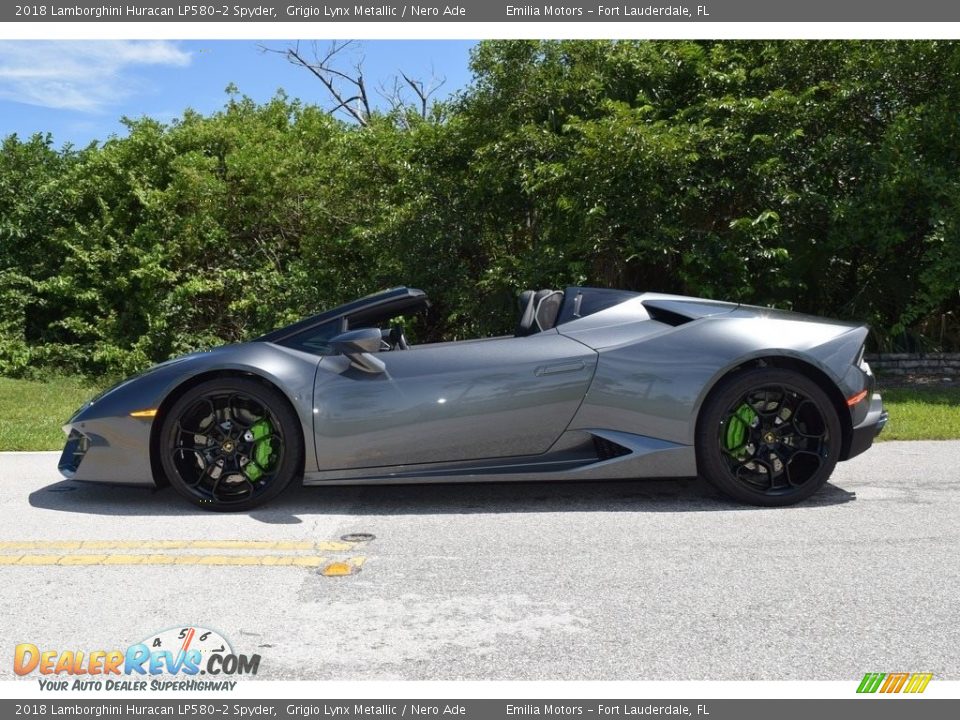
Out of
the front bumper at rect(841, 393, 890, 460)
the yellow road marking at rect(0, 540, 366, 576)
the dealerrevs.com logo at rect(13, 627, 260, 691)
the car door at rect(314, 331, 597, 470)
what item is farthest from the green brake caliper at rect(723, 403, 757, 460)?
the dealerrevs.com logo at rect(13, 627, 260, 691)

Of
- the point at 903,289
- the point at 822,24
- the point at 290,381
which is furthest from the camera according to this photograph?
the point at 903,289

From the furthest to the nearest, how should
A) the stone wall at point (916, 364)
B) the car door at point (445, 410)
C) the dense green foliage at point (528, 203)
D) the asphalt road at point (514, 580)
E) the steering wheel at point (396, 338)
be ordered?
1. the stone wall at point (916, 364)
2. the dense green foliage at point (528, 203)
3. the steering wheel at point (396, 338)
4. the car door at point (445, 410)
5. the asphalt road at point (514, 580)

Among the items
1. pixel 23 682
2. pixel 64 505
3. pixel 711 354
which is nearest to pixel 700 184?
pixel 711 354

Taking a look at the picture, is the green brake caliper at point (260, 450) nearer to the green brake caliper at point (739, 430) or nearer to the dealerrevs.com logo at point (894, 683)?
the green brake caliper at point (739, 430)

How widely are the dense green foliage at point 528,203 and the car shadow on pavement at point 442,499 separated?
17.1 feet

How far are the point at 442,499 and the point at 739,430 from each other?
1.67 m

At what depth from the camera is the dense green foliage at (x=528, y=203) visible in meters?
10.3

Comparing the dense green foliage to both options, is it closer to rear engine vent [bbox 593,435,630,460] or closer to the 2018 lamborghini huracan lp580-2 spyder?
the 2018 lamborghini huracan lp580-2 spyder

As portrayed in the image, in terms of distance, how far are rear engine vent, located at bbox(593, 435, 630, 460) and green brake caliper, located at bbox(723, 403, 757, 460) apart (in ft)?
1.88

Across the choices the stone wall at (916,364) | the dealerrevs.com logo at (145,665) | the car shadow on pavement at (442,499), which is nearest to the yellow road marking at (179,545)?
the car shadow on pavement at (442,499)

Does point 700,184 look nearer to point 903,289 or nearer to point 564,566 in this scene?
point 903,289

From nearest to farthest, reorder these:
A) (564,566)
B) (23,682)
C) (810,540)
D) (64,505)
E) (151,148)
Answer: (23,682)
(564,566)
(810,540)
(64,505)
(151,148)

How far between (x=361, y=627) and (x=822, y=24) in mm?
7435

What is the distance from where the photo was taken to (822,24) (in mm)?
8516
